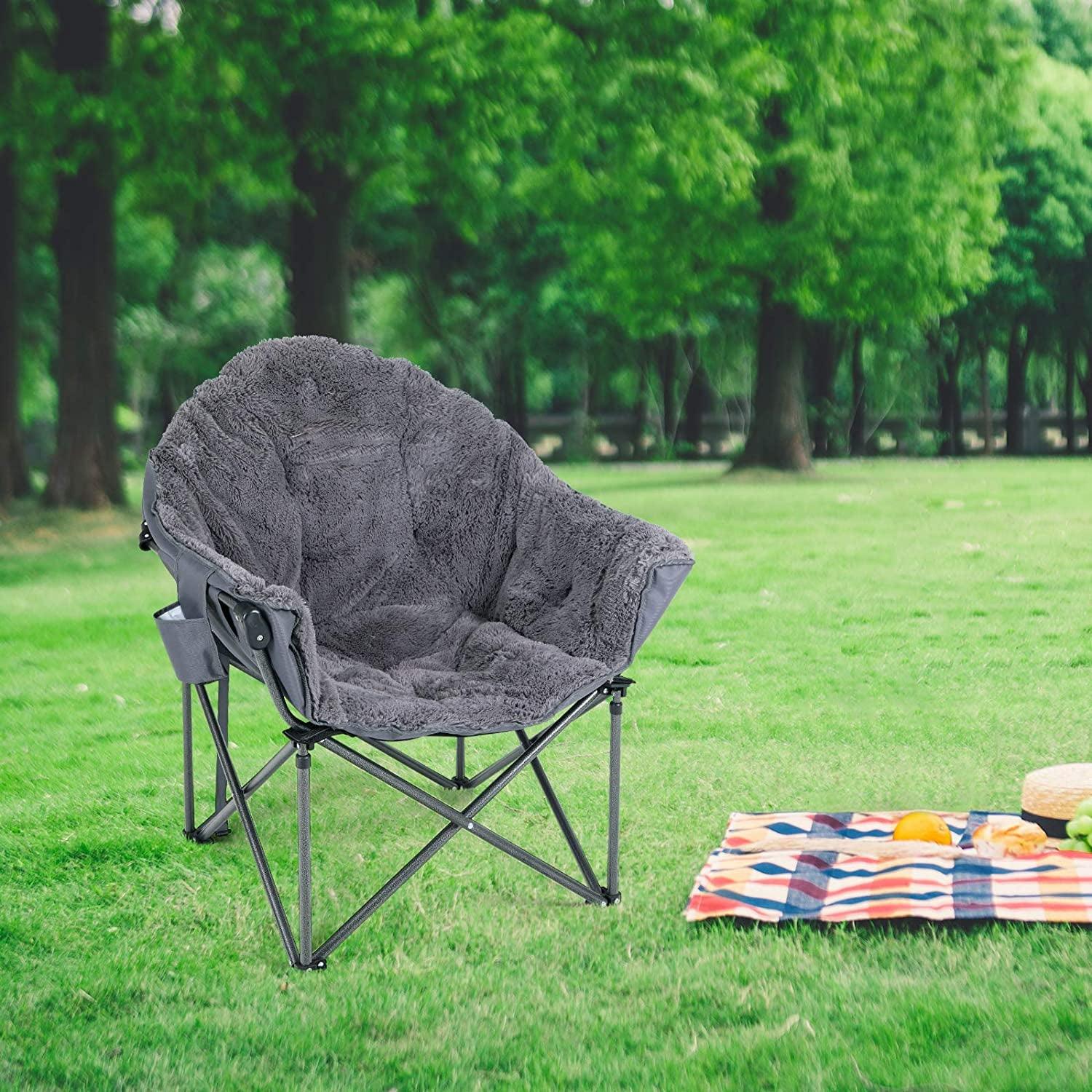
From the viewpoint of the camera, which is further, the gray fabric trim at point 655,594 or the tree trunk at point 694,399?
→ the tree trunk at point 694,399

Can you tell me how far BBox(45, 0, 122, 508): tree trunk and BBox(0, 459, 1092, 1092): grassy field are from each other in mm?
6067

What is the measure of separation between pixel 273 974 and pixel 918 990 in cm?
121

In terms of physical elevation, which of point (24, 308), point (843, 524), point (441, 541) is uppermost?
point (24, 308)

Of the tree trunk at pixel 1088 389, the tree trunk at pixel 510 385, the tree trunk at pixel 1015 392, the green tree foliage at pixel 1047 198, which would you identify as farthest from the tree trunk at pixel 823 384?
the tree trunk at pixel 510 385

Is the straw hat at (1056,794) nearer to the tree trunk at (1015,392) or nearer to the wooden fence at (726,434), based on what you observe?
the wooden fence at (726,434)

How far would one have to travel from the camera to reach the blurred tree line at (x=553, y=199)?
38.6ft

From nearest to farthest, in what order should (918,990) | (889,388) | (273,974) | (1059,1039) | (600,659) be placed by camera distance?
(1059,1039) → (918,990) → (273,974) → (600,659) → (889,388)

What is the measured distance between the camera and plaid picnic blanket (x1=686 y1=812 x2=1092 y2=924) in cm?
296

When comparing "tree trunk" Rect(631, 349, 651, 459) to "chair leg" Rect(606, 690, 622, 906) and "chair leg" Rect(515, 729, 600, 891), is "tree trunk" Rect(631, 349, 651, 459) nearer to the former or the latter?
"chair leg" Rect(515, 729, 600, 891)

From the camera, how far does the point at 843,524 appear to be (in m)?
11.9

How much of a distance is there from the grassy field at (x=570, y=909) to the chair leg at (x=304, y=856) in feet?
0.30

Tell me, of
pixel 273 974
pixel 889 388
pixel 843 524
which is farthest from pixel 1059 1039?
pixel 889 388

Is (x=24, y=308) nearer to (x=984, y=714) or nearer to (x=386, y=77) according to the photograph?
(x=386, y=77)

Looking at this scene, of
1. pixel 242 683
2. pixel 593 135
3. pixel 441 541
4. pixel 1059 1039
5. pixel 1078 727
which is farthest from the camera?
pixel 593 135
